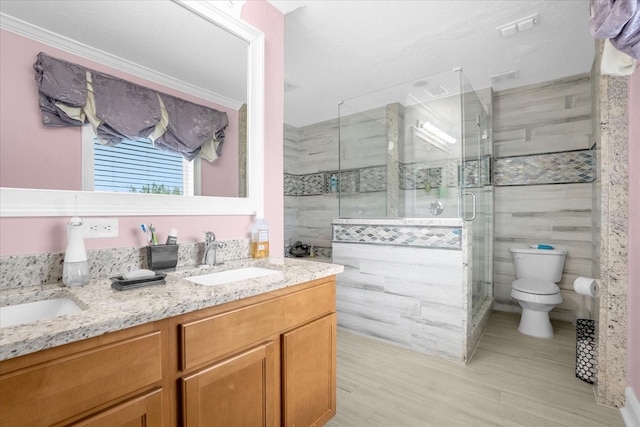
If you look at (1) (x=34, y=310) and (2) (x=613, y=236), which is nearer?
(1) (x=34, y=310)

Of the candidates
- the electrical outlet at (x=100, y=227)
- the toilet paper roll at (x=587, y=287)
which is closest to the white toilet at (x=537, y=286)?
the toilet paper roll at (x=587, y=287)

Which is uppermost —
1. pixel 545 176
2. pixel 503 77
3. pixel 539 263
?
pixel 503 77

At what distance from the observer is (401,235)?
257 centimetres

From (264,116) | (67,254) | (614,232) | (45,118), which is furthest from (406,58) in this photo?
(67,254)

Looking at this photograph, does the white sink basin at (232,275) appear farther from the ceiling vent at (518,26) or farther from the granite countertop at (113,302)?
the ceiling vent at (518,26)

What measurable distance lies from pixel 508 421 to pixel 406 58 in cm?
273

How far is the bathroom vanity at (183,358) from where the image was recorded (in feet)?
2.24

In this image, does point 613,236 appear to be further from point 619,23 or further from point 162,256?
point 162,256

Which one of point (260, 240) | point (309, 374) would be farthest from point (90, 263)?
point (309, 374)

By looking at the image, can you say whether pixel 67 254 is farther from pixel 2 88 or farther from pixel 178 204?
pixel 2 88

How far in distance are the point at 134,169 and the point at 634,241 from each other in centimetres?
253

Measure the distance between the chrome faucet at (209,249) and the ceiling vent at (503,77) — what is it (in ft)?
10.2

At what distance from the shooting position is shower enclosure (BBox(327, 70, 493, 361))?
94.0 inches

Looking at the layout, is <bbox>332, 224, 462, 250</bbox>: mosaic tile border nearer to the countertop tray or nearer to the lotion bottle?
the lotion bottle
